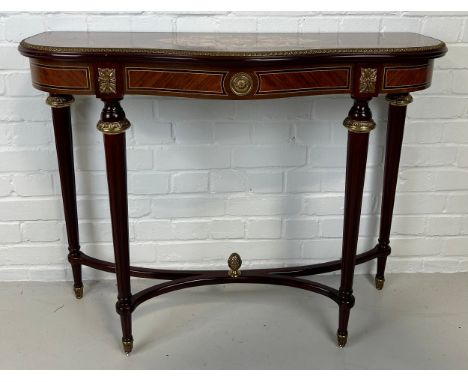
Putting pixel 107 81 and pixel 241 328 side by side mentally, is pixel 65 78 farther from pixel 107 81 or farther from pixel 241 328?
pixel 241 328

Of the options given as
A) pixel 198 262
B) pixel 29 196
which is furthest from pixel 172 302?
pixel 29 196

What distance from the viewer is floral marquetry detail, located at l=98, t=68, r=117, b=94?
1370 millimetres

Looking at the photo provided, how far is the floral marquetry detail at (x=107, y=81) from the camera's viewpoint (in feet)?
4.50

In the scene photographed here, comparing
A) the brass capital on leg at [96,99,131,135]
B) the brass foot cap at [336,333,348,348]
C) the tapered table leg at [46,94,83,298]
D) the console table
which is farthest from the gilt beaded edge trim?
the brass foot cap at [336,333,348,348]

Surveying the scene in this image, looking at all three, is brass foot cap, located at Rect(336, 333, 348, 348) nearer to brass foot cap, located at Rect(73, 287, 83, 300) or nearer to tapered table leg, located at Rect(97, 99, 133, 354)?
tapered table leg, located at Rect(97, 99, 133, 354)

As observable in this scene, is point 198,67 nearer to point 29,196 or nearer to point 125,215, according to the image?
point 125,215

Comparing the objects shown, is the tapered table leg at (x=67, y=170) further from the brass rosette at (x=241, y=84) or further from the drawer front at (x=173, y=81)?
the brass rosette at (x=241, y=84)

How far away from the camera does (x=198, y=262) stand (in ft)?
6.49

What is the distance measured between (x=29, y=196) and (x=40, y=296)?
30cm

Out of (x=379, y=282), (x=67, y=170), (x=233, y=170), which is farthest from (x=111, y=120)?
(x=379, y=282)

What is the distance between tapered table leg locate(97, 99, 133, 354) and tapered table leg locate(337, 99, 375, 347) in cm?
52

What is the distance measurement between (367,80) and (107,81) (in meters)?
0.58

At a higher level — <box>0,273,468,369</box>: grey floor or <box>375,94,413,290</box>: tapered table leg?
<box>375,94,413,290</box>: tapered table leg

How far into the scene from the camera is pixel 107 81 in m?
1.38
